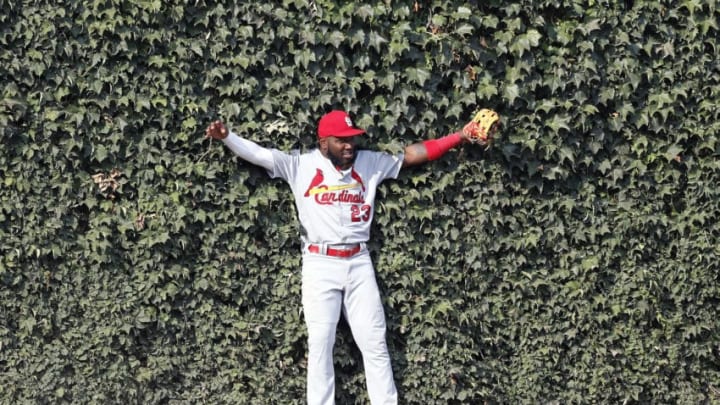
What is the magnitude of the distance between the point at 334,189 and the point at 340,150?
1.00ft

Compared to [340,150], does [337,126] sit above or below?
above

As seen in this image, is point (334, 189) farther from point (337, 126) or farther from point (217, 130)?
point (217, 130)

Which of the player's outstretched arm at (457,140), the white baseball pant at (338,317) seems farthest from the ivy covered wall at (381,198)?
the white baseball pant at (338,317)

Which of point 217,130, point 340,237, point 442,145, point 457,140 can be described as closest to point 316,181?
point 340,237

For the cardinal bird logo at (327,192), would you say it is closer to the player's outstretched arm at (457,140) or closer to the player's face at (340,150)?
the player's face at (340,150)

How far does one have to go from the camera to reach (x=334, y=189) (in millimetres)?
6777

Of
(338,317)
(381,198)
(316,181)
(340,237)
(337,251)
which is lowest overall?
(338,317)

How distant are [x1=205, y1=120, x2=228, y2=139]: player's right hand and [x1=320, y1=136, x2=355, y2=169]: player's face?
70cm

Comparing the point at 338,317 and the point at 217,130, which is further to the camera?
the point at 338,317

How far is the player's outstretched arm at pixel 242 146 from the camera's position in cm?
652

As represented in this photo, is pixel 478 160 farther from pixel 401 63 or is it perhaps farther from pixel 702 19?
pixel 702 19

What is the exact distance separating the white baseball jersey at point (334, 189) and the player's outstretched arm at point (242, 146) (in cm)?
6

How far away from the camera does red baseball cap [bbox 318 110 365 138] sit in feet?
21.5

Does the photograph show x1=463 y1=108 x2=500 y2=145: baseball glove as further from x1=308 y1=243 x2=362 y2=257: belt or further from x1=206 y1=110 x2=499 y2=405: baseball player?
x1=308 y1=243 x2=362 y2=257: belt
